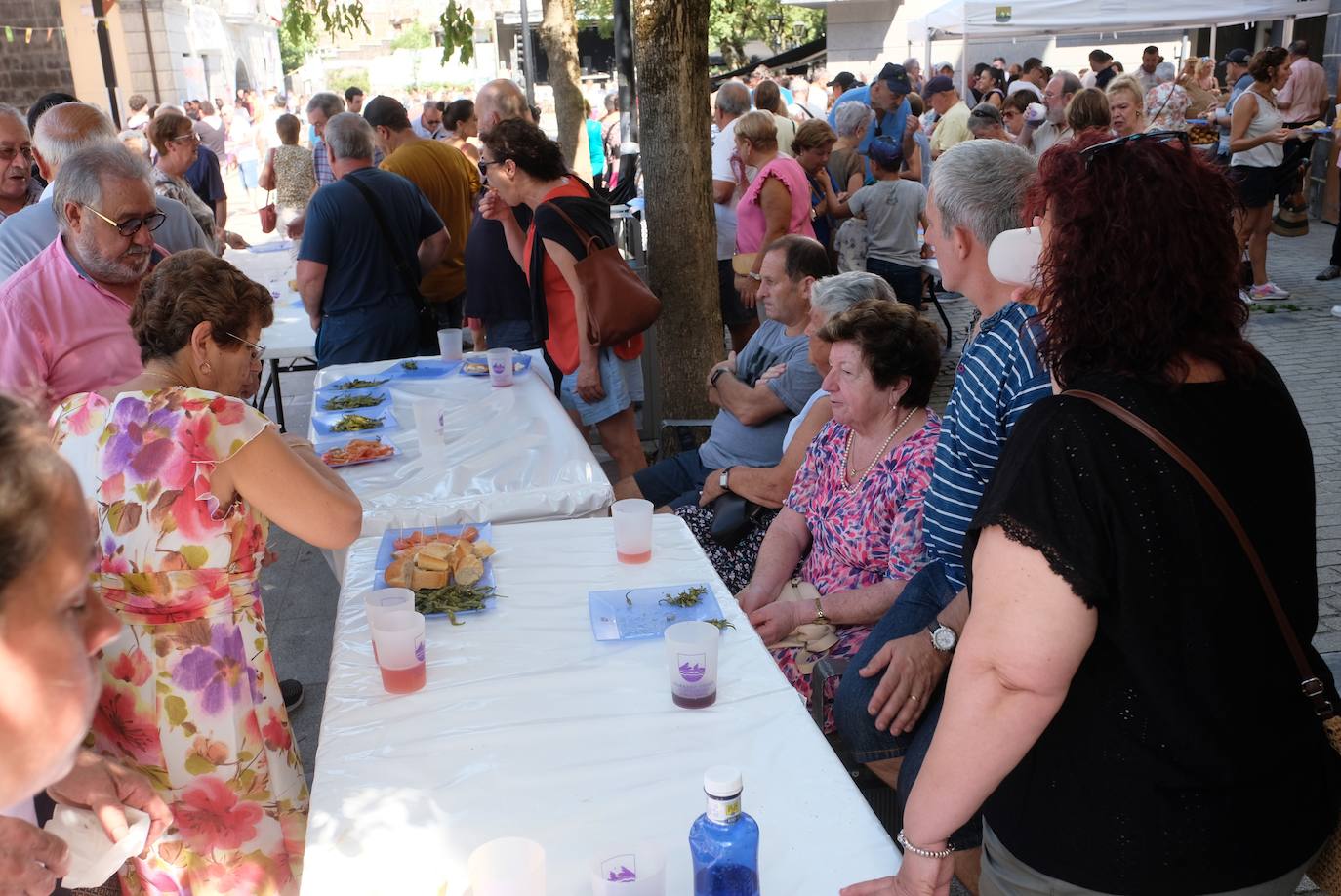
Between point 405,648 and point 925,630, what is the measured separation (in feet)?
3.60

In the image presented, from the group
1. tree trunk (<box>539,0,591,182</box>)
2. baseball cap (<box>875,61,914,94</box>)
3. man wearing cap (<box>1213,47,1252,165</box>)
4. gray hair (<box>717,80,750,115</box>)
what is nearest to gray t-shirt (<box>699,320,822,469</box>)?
gray hair (<box>717,80,750,115</box>)

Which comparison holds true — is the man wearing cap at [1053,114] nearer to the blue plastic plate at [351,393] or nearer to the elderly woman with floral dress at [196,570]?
the blue plastic plate at [351,393]

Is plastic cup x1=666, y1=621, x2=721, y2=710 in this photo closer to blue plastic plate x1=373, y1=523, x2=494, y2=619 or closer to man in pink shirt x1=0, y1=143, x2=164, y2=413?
blue plastic plate x1=373, y1=523, x2=494, y2=619

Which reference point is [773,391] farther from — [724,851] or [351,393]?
[724,851]

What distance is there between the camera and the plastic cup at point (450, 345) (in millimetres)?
4668

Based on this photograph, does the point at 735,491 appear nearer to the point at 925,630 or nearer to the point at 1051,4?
the point at 925,630

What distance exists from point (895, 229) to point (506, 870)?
19.5 feet

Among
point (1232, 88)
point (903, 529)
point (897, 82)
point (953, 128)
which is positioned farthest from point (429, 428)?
point (1232, 88)

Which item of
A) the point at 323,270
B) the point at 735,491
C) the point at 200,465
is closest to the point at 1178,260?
the point at 200,465

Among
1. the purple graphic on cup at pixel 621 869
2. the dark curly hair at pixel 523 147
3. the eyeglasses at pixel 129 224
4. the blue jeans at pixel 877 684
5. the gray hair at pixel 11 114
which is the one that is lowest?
the blue jeans at pixel 877 684

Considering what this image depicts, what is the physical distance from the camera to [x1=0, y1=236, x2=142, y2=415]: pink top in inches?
114

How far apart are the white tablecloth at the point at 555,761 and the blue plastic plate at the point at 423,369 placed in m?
2.21

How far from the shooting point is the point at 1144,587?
4.49 feet

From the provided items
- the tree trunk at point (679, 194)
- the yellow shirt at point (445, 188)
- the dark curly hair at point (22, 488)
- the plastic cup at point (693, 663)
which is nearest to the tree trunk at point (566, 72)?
the yellow shirt at point (445, 188)
